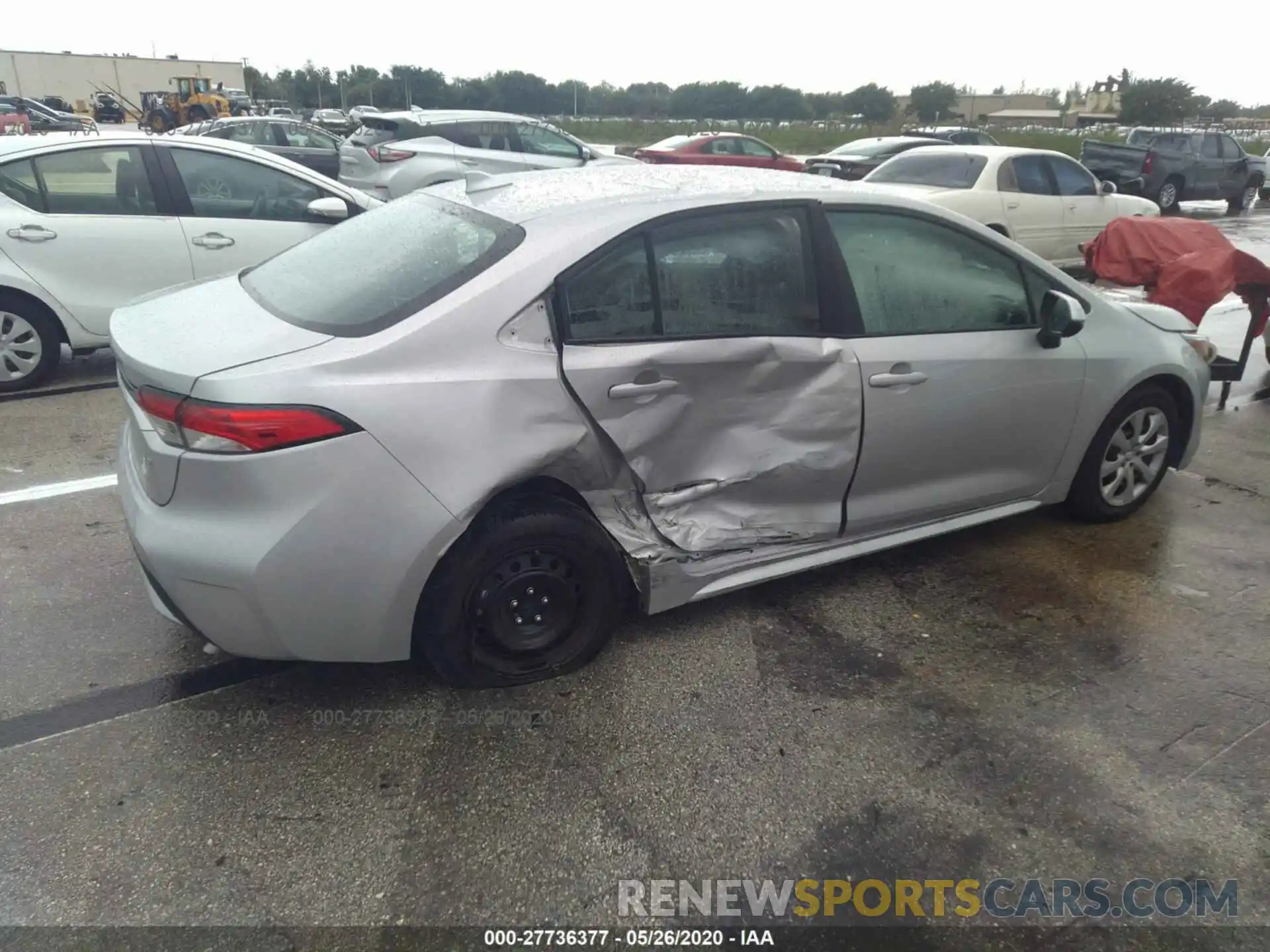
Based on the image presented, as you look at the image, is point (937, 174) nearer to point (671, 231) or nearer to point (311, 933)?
point (671, 231)

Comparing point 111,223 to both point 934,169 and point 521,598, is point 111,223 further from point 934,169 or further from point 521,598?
point 934,169

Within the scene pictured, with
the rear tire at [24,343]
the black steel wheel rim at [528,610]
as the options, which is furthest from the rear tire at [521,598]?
the rear tire at [24,343]

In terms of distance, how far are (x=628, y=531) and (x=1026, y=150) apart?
975 cm

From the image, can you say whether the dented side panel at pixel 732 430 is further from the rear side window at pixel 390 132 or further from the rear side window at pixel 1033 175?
the rear side window at pixel 390 132

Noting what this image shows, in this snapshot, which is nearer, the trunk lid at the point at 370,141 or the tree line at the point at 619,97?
the trunk lid at the point at 370,141

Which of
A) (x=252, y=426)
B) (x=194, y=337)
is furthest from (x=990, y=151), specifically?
(x=252, y=426)

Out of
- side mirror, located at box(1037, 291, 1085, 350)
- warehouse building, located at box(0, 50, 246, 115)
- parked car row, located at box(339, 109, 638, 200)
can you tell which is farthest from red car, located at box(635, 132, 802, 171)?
warehouse building, located at box(0, 50, 246, 115)

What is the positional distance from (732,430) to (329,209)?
4079 millimetres

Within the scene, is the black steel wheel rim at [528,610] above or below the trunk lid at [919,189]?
below

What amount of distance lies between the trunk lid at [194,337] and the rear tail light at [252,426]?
0.30ft

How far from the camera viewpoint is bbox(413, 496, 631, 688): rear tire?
8.94 feet

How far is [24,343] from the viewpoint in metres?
5.73

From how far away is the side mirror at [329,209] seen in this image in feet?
19.6

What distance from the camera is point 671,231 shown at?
3016mm
